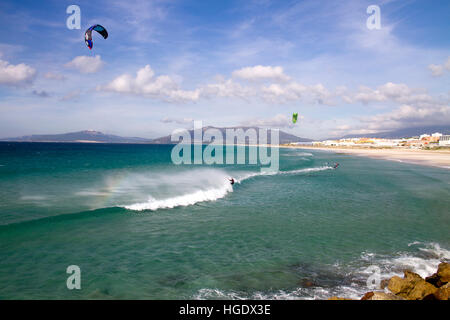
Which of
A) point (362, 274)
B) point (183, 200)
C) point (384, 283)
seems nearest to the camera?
point (384, 283)

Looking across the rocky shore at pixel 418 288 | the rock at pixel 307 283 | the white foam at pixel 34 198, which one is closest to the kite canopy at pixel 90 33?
the white foam at pixel 34 198

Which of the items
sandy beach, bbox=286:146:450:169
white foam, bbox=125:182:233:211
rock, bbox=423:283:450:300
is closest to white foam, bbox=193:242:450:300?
rock, bbox=423:283:450:300

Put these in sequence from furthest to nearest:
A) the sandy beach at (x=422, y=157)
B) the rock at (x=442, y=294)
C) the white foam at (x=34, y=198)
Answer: the sandy beach at (x=422, y=157) < the white foam at (x=34, y=198) < the rock at (x=442, y=294)

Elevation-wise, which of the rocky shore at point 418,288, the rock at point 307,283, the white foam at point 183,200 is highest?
the rocky shore at point 418,288

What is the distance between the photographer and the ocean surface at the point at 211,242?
Result: 946cm

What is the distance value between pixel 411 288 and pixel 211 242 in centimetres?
833

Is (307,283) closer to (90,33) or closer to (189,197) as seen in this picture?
(189,197)

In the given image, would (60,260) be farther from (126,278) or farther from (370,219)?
(370,219)

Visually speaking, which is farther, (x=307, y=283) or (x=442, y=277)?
(x=307, y=283)

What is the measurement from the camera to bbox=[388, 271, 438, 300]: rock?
313 inches

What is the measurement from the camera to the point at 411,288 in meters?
8.14

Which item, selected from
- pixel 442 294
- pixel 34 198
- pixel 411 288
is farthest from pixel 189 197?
pixel 442 294

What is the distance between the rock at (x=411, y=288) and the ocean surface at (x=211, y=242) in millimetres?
1138

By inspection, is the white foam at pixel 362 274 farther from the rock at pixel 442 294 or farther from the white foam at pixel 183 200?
the white foam at pixel 183 200
